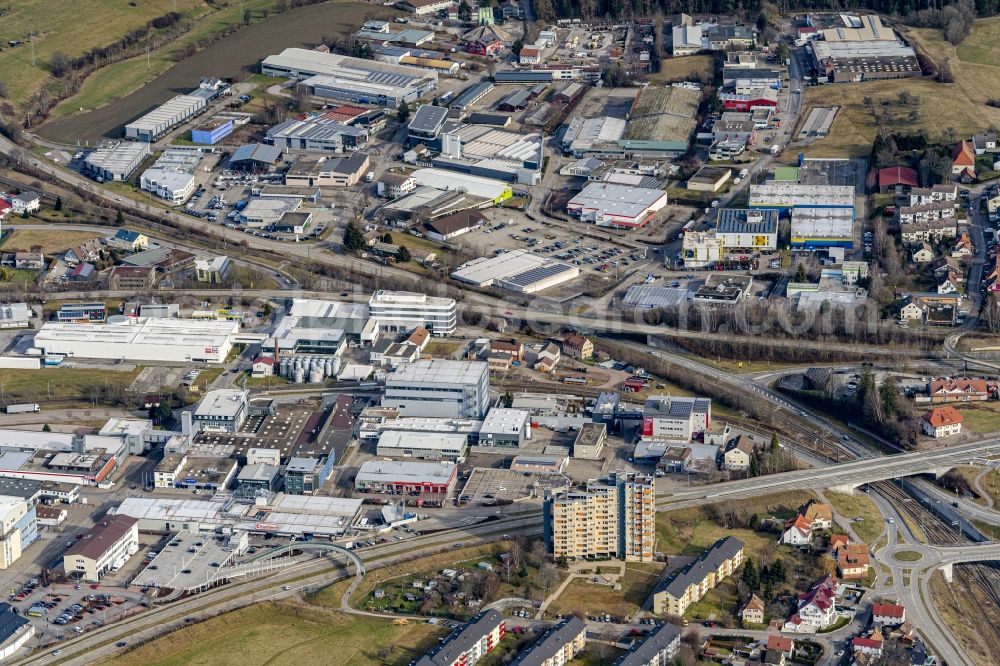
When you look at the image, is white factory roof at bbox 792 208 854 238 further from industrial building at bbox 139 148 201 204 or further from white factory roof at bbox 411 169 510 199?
industrial building at bbox 139 148 201 204

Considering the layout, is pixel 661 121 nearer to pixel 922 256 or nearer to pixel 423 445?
pixel 922 256

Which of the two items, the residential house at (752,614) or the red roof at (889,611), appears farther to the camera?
the residential house at (752,614)

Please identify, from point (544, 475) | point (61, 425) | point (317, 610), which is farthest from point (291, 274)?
point (317, 610)

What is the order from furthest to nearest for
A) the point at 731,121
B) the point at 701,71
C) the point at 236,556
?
the point at 701,71 < the point at 731,121 < the point at 236,556

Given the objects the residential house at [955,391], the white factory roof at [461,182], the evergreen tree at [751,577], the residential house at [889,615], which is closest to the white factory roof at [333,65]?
the white factory roof at [461,182]

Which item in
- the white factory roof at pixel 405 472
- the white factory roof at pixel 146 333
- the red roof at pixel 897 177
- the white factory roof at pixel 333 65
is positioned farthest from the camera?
the white factory roof at pixel 333 65

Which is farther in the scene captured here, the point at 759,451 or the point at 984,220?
the point at 984,220

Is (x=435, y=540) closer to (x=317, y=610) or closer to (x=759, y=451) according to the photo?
(x=317, y=610)

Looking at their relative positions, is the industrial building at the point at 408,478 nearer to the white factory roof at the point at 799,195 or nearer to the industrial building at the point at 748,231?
the industrial building at the point at 748,231
